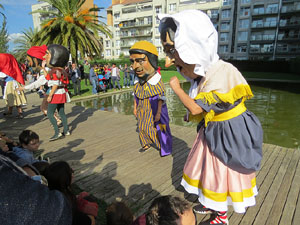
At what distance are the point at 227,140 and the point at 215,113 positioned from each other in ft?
0.78

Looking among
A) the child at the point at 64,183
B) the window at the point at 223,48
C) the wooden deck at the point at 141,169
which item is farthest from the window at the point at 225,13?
the child at the point at 64,183

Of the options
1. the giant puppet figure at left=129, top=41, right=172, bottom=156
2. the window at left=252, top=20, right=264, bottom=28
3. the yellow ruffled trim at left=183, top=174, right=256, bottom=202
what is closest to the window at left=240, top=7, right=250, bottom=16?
the window at left=252, top=20, right=264, bottom=28

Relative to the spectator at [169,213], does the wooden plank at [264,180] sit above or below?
below

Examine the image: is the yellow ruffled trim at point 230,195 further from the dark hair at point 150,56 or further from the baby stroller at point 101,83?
the baby stroller at point 101,83

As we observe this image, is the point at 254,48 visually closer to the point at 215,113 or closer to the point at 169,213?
the point at 215,113

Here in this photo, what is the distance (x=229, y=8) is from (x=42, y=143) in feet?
143

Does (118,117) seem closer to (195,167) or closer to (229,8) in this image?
(195,167)

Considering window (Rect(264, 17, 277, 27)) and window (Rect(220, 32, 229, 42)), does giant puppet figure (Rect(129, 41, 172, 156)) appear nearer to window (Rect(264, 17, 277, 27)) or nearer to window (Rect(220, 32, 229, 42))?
window (Rect(220, 32, 229, 42))

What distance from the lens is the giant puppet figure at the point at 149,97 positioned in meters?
3.27

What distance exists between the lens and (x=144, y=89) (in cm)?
336

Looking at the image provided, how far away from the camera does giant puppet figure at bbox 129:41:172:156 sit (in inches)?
129

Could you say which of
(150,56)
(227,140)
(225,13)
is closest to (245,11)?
(225,13)

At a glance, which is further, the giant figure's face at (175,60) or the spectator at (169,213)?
the giant figure's face at (175,60)

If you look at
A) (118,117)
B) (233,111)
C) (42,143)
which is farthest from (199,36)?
(118,117)
